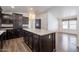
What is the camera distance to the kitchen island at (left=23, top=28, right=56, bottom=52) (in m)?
1.75

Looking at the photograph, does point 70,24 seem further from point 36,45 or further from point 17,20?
point 17,20

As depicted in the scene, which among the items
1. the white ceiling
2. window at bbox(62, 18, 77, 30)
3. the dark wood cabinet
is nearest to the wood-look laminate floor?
the dark wood cabinet

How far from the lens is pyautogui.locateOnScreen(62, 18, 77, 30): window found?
1716 mm

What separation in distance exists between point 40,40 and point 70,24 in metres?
0.62

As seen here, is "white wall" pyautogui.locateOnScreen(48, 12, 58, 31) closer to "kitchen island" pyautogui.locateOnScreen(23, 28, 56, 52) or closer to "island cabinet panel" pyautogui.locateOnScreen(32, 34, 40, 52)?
"kitchen island" pyautogui.locateOnScreen(23, 28, 56, 52)

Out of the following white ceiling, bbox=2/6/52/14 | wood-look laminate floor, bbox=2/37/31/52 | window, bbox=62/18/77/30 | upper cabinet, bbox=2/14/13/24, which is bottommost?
wood-look laminate floor, bbox=2/37/31/52

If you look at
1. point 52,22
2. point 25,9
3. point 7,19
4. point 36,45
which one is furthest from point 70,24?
point 7,19

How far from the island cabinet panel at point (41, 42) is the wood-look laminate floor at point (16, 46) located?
76mm

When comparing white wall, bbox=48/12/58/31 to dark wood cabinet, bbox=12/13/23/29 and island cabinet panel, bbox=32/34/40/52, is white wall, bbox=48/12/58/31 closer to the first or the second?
island cabinet panel, bbox=32/34/40/52

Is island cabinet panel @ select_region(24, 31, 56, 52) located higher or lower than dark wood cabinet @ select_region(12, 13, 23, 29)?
lower

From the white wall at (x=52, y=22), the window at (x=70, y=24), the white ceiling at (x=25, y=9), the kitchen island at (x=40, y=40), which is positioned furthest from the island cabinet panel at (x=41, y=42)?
the white ceiling at (x=25, y=9)
